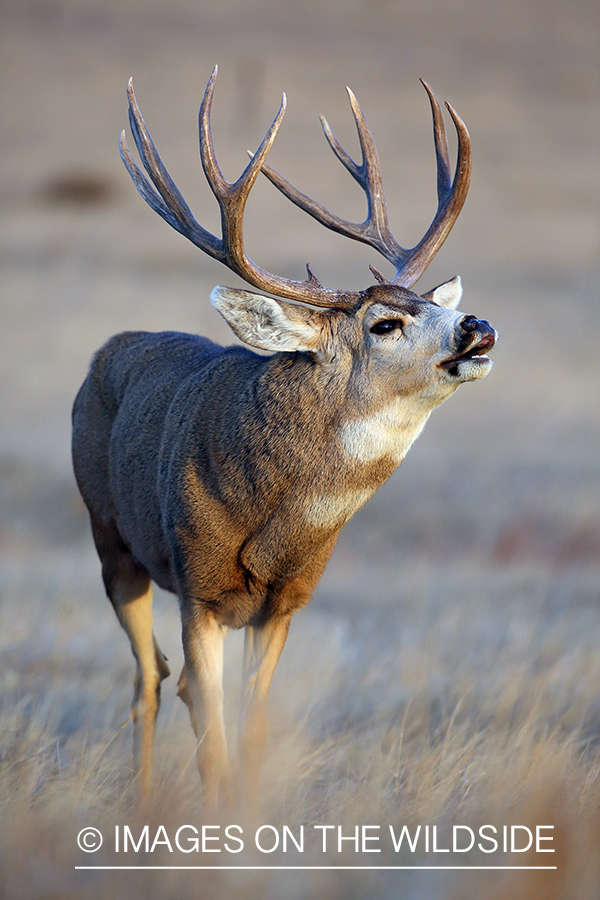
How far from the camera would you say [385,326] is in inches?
179

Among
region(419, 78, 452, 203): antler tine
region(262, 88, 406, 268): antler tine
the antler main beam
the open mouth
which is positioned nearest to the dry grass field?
the open mouth

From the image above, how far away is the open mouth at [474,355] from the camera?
4320mm

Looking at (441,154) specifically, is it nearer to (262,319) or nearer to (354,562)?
(262,319)

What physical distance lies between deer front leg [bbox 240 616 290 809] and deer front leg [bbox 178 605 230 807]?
0.74 feet

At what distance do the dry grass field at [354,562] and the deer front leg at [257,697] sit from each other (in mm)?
184

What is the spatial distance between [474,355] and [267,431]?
0.94m

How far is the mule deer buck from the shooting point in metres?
4.44

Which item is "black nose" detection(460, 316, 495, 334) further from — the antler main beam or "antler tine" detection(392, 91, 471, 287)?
"antler tine" detection(392, 91, 471, 287)

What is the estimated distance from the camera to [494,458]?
15609 mm

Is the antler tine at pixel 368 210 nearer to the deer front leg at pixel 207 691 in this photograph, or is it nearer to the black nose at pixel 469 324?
the black nose at pixel 469 324

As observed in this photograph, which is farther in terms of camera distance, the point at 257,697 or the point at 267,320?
the point at 257,697

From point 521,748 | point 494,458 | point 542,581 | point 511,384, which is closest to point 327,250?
point 511,384
